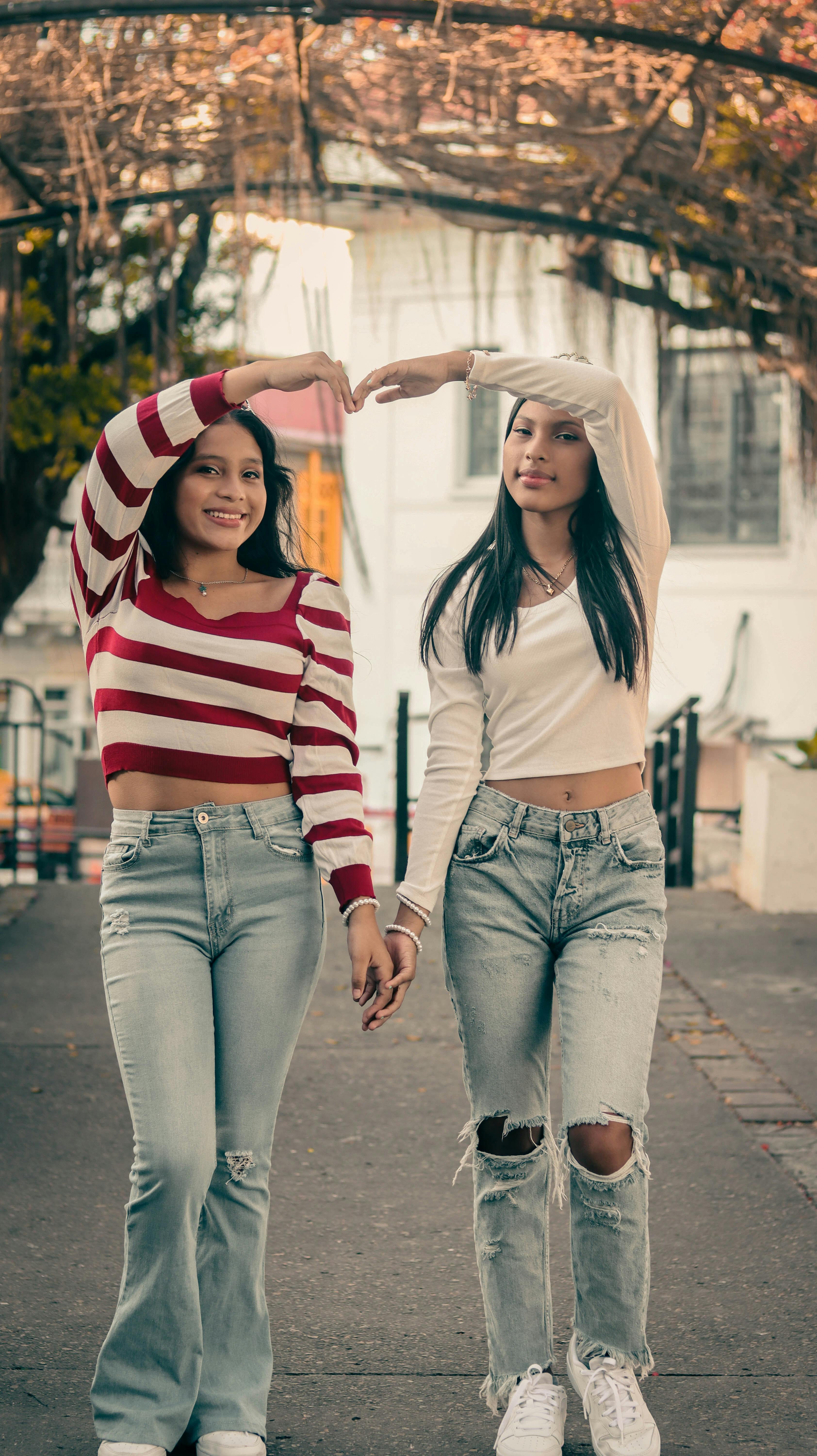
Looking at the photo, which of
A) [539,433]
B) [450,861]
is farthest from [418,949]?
[539,433]

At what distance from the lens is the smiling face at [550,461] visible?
2.91 meters

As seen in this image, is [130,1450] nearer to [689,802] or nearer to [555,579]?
[555,579]

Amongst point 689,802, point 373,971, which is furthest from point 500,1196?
point 689,802

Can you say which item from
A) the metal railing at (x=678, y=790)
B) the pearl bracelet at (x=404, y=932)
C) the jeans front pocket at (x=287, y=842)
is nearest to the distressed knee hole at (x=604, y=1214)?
the pearl bracelet at (x=404, y=932)

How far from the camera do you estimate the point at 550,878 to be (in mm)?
2764

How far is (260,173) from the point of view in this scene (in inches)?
285

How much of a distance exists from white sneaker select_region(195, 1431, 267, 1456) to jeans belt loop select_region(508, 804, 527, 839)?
3.80ft

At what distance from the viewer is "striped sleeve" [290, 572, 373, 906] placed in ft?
8.92

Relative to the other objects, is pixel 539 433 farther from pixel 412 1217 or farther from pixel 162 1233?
pixel 412 1217

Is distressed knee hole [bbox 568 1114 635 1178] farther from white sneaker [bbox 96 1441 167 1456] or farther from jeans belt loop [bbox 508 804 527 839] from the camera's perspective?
white sneaker [bbox 96 1441 167 1456]

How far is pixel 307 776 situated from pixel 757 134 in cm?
532

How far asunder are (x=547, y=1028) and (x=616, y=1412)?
2.21ft

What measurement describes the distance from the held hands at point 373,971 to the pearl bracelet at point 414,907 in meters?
0.06

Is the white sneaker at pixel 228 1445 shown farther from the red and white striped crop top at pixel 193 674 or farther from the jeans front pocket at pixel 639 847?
the jeans front pocket at pixel 639 847
